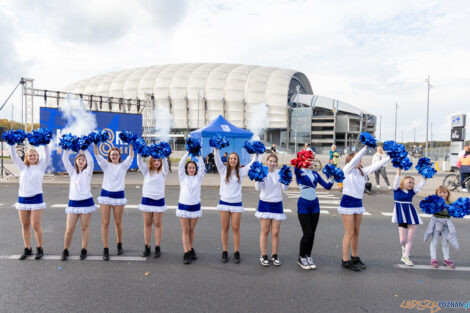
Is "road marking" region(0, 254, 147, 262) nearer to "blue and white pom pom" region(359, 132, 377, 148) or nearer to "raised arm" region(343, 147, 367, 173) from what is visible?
"raised arm" region(343, 147, 367, 173)

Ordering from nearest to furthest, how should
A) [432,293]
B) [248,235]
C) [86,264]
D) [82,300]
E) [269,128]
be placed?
1. [82,300]
2. [432,293]
3. [86,264]
4. [248,235]
5. [269,128]

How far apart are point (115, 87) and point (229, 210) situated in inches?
3301

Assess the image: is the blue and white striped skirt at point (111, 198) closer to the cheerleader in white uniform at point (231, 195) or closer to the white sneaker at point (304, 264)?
the cheerleader in white uniform at point (231, 195)

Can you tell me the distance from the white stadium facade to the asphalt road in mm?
68860

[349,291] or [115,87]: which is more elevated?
[115,87]

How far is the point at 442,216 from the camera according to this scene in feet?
14.5

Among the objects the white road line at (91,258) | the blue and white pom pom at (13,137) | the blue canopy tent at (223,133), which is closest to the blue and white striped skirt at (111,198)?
the white road line at (91,258)

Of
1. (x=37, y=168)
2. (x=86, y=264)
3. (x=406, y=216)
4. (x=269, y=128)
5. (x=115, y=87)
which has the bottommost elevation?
(x=86, y=264)

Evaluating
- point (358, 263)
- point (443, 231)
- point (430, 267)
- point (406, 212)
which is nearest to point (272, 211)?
point (358, 263)

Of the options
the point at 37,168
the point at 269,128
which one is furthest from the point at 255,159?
the point at 269,128

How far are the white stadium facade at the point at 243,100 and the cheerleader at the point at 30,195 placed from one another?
225 ft

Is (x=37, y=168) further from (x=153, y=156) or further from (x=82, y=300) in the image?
(x=82, y=300)

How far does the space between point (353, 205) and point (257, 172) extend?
1.44 metres

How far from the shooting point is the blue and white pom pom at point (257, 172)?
4.13 m
